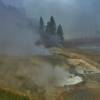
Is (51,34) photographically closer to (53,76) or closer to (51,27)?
(51,27)

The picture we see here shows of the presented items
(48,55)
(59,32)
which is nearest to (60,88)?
(48,55)

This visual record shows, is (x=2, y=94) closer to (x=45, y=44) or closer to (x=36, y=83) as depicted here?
(x=36, y=83)

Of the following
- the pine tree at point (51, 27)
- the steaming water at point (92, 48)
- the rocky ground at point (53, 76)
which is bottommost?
the rocky ground at point (53, 76)

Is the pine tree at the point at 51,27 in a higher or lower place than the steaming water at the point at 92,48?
higher

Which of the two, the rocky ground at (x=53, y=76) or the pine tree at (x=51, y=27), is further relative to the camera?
the pine tree at (x=51, y=27)

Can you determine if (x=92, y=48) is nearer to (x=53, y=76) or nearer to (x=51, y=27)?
(x=51, y=27)

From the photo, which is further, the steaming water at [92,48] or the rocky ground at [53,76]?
the steaming water at [92,48]

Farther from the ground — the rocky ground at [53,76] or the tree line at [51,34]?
the tree line at [51,34]

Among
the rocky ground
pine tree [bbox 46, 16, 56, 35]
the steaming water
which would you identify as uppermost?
pine tree [bbox 46, 16, 56, 35]

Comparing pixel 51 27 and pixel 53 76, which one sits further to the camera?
pixel 51 27

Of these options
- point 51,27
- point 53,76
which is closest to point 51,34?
point 51,27

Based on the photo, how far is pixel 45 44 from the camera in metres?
49.0

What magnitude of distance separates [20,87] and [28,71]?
4.23 m

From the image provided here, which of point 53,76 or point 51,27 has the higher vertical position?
point 51,27
